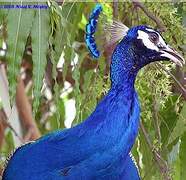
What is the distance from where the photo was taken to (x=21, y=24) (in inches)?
53.3

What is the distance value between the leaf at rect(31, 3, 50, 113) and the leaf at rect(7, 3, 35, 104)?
0.05 feet

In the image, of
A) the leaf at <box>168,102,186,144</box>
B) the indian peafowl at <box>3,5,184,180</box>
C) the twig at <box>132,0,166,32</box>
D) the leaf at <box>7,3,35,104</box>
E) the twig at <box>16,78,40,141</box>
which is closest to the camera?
the indian peafowl at <box>3,5,184,180</box>

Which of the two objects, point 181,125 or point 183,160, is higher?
point 181,125

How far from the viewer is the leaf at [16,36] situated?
4.31ft

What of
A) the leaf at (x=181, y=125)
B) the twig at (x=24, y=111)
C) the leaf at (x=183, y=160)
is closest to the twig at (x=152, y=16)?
the leaf at (x=181, y=125)

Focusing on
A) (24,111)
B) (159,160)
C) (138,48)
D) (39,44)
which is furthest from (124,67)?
(24,111)

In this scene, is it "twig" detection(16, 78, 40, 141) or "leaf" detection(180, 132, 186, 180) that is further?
"twig" detection(16, 78, 40, 141)

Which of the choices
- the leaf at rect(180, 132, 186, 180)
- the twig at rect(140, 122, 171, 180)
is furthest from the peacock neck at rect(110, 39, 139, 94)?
the leaf at rect(180, 132, 186, 180)

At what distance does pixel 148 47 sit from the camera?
1.22m

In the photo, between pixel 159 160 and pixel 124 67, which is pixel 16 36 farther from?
pixel 159 160

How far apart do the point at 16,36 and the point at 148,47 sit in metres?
0.27

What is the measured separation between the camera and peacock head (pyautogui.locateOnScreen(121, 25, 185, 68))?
1221 mm

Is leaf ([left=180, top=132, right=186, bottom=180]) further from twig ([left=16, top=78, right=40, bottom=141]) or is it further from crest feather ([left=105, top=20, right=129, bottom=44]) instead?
twig ([left=16, top=78, right=40, bottom=141])

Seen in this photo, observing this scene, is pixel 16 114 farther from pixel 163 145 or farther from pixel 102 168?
pixel 102 168
